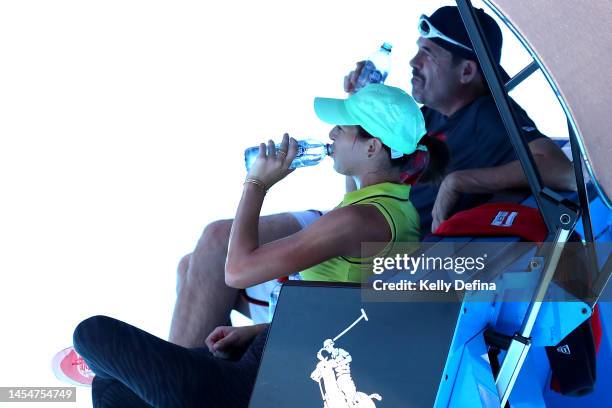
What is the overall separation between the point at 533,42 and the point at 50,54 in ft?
11.6

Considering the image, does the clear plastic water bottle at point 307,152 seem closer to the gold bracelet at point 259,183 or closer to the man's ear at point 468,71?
the gold bracelet at point 259,183

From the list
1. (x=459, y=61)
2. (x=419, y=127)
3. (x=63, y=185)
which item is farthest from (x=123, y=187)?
(x=419, y=127)

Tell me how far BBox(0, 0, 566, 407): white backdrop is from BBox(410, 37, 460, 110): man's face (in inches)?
29.1

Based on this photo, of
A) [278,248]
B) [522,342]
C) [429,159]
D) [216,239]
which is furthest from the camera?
[216,239]

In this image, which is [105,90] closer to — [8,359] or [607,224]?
[8,359]

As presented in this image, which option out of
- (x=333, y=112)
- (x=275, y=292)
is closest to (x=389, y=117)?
(x=333, y=112)

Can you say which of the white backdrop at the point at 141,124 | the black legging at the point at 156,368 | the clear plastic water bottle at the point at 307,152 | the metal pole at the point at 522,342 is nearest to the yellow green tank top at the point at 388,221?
the clear plastic water bottle at the point at 307,152

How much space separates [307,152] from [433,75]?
2.14 feet

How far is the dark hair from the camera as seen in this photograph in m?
2.22

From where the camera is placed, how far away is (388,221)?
2.09 metres

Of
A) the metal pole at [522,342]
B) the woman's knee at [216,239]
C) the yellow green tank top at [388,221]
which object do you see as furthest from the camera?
the woman's knee at [216,239]

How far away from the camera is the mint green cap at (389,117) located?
7.11ft

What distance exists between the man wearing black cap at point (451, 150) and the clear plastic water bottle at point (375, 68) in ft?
0.08

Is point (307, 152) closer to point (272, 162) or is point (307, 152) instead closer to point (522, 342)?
point (272, 162)
